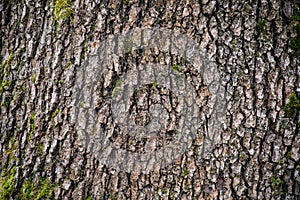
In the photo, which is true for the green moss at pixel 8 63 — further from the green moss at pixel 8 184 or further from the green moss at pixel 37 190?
the green moss at pixel 37 190

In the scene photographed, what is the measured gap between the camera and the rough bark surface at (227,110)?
217cm

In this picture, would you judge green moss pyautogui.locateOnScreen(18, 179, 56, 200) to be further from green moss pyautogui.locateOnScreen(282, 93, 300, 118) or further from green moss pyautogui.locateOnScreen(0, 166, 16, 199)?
green moss pyautogui.locateOnScreen(282, 93, 300, 118)

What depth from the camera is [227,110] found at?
217 cm

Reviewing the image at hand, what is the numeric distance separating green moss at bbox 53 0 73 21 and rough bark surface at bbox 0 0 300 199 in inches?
0.5

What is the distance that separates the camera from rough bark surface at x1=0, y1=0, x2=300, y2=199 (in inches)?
85.3

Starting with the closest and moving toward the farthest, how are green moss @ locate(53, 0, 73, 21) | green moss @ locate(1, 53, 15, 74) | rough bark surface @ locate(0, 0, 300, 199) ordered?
1. rough bark surface @ locate(0, 0, 300, 199)
2. green moss @ locate(53, 0, 73, 21)
3. green moss @ locate(1, 53, 15, 74)

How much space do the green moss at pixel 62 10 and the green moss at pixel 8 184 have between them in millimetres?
961

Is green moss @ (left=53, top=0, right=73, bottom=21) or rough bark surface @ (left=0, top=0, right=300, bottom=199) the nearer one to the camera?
rough bark surface @ (left=0, top=0, right=300, bottom=199)

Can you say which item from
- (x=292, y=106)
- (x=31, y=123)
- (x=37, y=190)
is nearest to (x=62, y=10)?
(x=31, y=123)

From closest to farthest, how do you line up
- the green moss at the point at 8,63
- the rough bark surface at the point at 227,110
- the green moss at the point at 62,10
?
the rough bark surface at the point at 227,110 < the green moss at the point at 62,10 < the green moss at the point at 8,63

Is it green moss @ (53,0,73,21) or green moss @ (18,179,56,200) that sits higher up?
green moss @ (53,0,73,21)

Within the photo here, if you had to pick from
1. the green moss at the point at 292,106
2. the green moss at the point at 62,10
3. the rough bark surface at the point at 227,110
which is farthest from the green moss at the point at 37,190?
the green moss at the point at 292,106

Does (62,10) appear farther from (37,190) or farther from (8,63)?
(37,190)

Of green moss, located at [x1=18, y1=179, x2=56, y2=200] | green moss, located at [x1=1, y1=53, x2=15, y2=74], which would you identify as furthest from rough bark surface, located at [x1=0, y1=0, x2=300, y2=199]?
green moss, located at [x1=1, y1=53, x2=15, y2=74]
